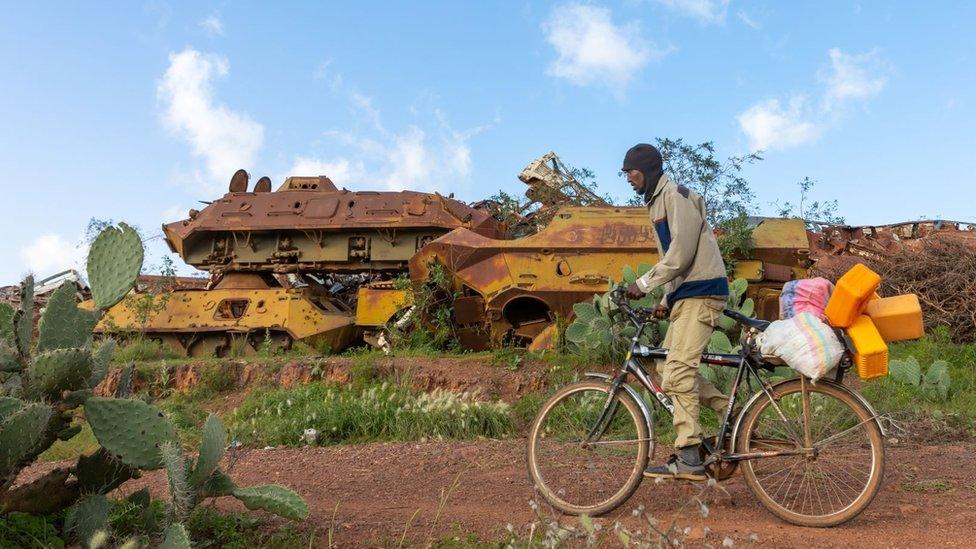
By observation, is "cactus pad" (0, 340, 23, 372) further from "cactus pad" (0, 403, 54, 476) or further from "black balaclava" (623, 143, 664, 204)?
"black balaclava" (623, 143, 664, 204)

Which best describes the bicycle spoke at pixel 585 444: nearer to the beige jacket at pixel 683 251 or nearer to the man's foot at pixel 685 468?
the man's foot at pixel 685 468

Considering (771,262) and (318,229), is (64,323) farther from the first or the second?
(318,229)

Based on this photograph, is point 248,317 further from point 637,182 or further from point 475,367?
point 637,182

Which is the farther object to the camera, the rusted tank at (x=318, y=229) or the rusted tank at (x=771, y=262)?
the rusted tank at (x=318, y=229)

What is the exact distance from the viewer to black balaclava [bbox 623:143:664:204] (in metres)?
4.97

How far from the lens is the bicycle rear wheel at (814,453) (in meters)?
4.54

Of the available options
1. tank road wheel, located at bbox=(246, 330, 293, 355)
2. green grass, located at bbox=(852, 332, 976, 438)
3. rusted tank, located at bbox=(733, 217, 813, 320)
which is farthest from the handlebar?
tank road wheel, located at bbox=(246, 330, 293, 355)

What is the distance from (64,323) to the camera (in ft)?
13.7

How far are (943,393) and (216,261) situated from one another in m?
12.8

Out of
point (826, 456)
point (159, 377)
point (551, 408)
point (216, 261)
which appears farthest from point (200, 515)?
point (216, 261)

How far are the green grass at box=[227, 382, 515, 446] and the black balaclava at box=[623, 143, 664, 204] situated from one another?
411cm

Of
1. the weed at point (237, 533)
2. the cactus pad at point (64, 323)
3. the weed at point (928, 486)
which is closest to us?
the cactus pad at point (64, 323)

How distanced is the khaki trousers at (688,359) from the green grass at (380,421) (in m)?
3.82

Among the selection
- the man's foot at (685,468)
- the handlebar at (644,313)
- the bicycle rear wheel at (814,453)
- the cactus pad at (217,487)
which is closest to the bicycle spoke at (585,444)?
the man's foot at (685,468)
